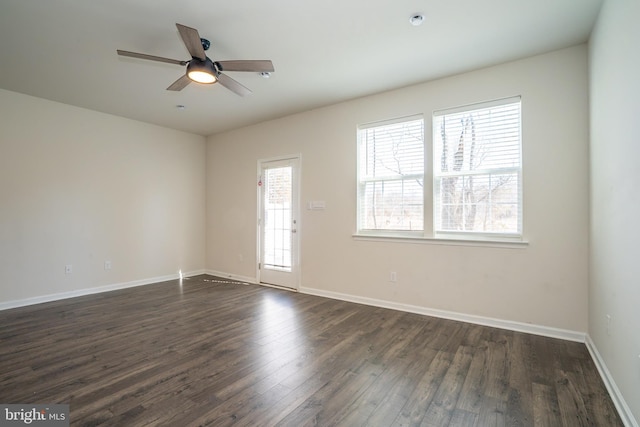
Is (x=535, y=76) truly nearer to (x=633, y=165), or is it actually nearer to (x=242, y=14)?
(x=633, y=165)

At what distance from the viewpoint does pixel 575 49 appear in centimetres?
288

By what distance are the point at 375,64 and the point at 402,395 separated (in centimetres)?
305

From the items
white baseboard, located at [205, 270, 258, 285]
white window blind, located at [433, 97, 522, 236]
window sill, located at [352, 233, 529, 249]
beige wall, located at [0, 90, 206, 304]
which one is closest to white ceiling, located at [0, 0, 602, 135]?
white window blind, located at [433, 97, 522, 236]

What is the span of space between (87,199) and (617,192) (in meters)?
6.08

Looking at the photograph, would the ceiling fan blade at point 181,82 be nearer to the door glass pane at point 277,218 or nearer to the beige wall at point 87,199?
the door glass pane at point 277,218

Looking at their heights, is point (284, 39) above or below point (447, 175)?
above

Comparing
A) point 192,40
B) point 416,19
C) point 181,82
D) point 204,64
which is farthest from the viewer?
point 181,82

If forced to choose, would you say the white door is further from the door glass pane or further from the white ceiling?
the white ceiling

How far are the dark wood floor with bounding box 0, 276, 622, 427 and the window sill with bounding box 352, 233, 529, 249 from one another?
2.90 feet

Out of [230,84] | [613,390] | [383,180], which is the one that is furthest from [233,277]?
[613,390]

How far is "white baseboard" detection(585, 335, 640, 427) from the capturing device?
5.69 feet

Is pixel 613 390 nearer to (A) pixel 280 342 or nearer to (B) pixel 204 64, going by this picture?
(A) pixel 280 342

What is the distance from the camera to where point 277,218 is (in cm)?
515

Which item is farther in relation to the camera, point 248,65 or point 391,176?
point 391,176
